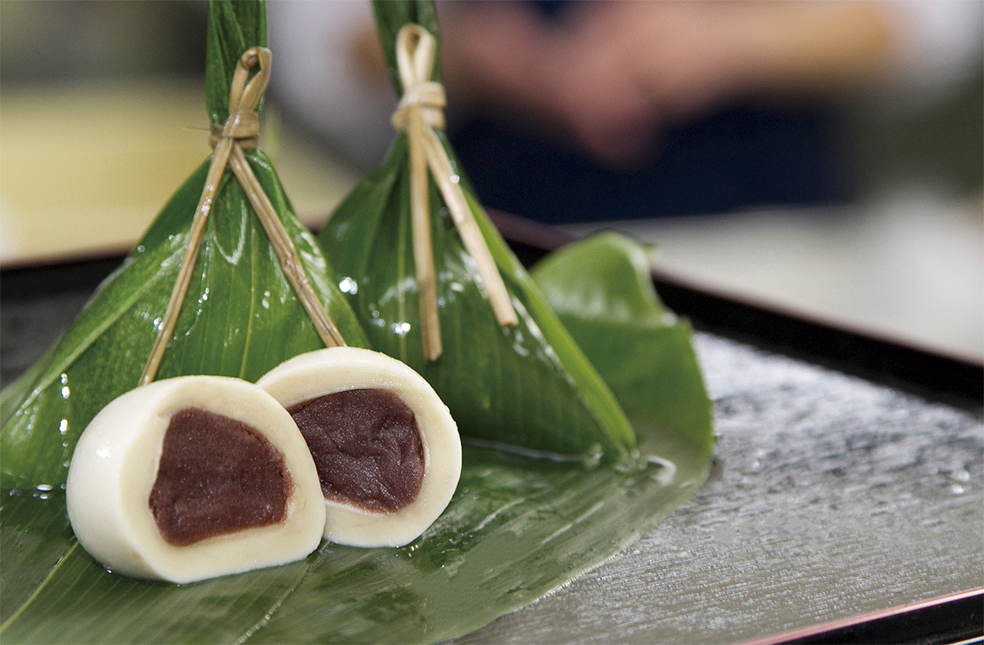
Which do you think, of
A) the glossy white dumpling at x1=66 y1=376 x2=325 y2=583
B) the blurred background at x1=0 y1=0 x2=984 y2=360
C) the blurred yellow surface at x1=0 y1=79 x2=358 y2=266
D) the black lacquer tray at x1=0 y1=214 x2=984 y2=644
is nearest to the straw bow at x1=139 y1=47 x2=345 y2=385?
the glossy white dumpling at x1=66 y1=376 x2=325 y2=583

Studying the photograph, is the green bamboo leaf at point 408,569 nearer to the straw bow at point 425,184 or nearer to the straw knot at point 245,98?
the straw bow at point 425,184

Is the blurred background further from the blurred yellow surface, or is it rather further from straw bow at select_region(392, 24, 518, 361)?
straw bow at select_region(392, 24, 518, 361)

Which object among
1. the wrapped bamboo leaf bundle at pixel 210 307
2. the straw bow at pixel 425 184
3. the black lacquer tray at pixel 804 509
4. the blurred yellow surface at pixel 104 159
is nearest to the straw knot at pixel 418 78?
the straw bow at pixel 425 184

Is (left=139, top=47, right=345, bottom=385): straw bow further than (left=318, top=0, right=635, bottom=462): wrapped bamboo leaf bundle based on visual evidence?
No

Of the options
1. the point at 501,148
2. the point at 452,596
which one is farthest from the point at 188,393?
the point at 501,148

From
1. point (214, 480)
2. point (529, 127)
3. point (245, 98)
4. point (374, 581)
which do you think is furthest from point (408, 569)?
point (529, 127)

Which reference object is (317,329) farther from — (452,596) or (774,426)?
(774,426)

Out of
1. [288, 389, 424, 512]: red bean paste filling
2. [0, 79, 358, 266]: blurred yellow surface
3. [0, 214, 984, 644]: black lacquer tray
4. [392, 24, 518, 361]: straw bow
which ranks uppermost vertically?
[392, 24, 518, 361]: straw bow
